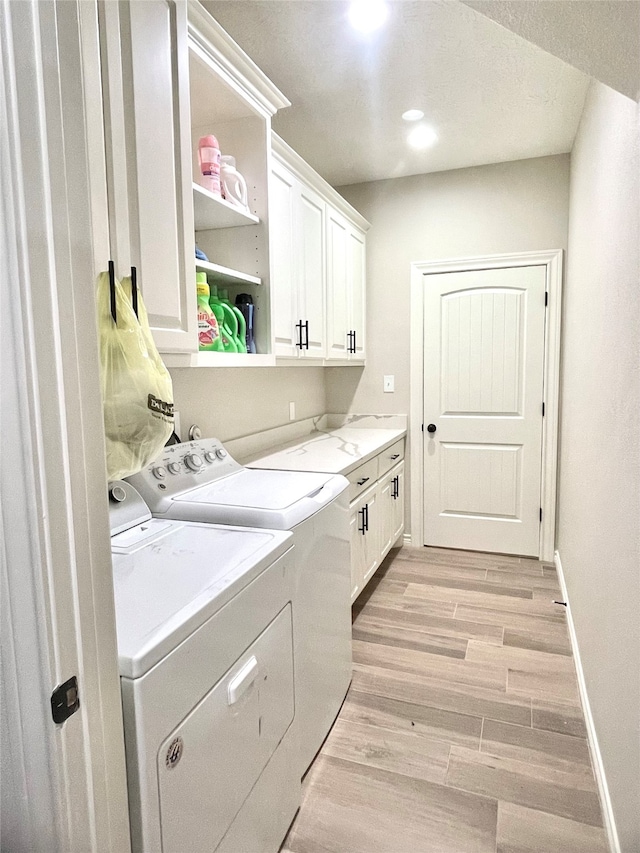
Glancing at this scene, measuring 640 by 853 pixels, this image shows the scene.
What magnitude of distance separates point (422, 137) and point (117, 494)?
2.62 m

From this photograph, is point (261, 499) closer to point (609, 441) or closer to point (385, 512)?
point (609, 441)

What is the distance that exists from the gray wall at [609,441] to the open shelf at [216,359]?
4.15ft

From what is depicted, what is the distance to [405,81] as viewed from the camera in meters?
2.33

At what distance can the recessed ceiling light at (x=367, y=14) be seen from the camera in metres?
1.83

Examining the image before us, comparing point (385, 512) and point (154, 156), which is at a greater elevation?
point (154, 156)

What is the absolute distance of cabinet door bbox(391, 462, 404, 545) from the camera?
346 centimetres

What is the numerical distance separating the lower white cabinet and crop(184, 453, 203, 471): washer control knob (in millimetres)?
776

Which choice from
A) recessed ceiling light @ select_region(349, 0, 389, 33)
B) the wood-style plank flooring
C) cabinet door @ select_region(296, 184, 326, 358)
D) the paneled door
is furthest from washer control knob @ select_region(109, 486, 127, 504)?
the paneled door

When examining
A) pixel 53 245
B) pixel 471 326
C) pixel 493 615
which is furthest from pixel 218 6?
pixel 493 615

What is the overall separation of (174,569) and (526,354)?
295 centimetres

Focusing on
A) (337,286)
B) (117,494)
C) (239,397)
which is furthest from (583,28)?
(337,286)

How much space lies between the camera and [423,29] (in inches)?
77.6

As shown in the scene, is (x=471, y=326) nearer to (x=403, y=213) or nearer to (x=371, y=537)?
(x=403, y=213)

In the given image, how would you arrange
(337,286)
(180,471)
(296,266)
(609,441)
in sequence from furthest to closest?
(337,286)
(296,266)
(180,471)
(609,441)
